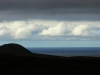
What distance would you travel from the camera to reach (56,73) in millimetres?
36906

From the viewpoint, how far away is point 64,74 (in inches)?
1420

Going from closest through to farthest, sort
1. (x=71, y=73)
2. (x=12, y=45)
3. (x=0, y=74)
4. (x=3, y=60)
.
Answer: (x=0, y=74) → (x=71, y=73) → (x=3, y=60) → (x=12, y=45)

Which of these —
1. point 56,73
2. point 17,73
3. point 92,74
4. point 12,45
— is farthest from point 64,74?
point 12,45

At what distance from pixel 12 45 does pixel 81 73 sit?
77.1 metres

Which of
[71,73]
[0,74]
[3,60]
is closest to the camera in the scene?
[0,74]

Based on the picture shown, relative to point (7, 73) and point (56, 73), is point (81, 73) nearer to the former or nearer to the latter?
point (56, 73)

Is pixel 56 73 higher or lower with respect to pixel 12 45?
lower

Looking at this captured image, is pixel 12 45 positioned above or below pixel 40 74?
above

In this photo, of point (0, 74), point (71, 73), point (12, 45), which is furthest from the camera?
point (12, 45)

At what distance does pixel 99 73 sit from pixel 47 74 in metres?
6.96

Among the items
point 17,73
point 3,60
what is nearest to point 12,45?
point 3,60

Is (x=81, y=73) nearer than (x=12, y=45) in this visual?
Yes

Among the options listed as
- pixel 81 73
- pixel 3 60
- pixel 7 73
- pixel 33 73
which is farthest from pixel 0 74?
pixel 3 60

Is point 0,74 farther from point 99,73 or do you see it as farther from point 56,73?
point 99,73
